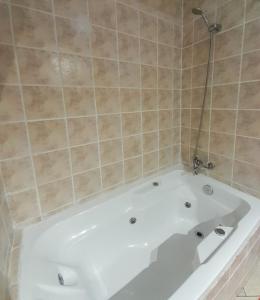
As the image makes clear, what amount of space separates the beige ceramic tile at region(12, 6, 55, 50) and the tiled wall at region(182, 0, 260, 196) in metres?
1.13

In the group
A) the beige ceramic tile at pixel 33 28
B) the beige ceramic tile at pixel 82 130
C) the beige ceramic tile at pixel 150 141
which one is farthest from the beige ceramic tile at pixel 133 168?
the beige ceramic tile at pixel 33 28

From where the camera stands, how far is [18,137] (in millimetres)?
929

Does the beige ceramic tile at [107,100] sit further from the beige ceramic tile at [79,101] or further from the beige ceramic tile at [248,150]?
the beige ceramic tile at [248,150]

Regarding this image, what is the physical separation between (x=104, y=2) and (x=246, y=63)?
101cm

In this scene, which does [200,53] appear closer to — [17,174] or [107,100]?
[107,100]

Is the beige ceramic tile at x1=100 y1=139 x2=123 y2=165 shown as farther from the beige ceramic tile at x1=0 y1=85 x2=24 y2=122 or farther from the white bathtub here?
the beige ceramic tile at x1=0 y1=85 x2=24 y2=122

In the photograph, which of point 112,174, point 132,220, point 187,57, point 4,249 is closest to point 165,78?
point 187,57

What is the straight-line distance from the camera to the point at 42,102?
3.18 ft

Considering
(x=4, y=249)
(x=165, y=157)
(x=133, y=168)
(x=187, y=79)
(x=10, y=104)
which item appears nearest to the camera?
(x=4, y=249)

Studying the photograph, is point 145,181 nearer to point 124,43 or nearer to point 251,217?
point 251,217

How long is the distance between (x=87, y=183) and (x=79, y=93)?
61 cm

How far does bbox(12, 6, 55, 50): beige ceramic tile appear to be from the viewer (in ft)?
2.79

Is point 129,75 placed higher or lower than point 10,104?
higher

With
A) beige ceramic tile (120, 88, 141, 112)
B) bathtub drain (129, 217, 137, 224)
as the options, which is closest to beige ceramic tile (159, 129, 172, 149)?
beige ceramic tile (120, 88, 141, 112)
